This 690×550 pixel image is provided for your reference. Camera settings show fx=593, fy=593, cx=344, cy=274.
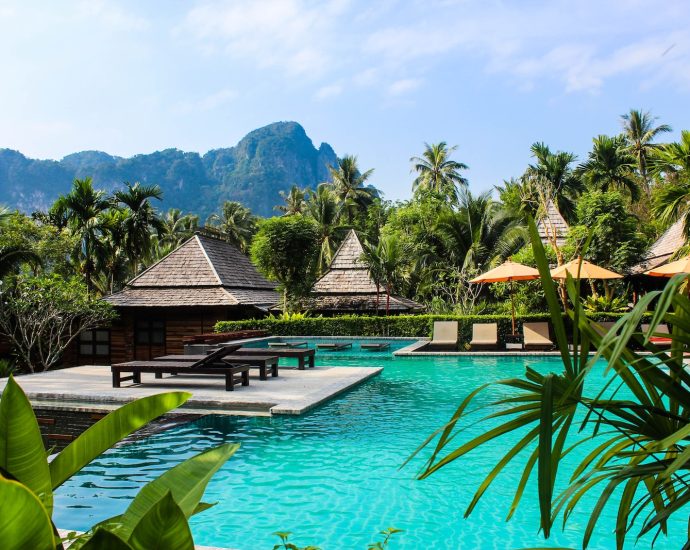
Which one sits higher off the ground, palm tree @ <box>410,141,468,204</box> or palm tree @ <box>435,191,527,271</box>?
palm tree @ <box>410,141,468,204</box>

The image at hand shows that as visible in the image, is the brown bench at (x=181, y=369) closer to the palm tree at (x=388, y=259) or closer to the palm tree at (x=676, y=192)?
the palm tree at (x=676, y=192)

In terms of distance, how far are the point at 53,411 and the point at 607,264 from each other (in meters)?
20.6

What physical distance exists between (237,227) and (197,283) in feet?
115

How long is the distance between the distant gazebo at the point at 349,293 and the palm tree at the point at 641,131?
2602 centimetres

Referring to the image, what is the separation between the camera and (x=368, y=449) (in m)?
7.30

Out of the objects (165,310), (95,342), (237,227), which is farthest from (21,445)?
(237,227)

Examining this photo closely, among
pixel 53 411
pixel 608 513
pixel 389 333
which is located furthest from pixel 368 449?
pixel 389 333

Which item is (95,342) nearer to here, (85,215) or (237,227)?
(85,215)

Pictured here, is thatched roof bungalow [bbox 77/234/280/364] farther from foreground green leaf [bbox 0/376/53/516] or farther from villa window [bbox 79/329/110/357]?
Result: foreground green leaf [bbox 0/376/53/516]

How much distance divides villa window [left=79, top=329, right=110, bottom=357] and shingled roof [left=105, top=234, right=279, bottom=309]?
1.69 meters

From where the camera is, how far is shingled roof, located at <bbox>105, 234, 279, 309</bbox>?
76.5 feet

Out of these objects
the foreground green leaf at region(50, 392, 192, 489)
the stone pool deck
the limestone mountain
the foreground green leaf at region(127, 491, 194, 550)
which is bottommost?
the stone pool deck

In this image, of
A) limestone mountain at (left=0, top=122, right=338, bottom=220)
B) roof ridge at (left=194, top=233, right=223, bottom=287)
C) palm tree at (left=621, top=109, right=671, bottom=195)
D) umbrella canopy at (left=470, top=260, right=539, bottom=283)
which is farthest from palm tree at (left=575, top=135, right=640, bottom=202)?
limestone mountain at (left=0, top=122, right=338, bottom=220)

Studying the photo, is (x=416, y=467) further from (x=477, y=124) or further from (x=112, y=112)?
(x=112, y=112)
